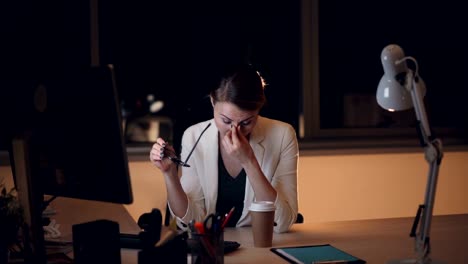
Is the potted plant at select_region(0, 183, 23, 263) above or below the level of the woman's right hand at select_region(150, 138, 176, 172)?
below

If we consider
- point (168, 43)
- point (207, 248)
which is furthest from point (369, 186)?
point (207, 248)

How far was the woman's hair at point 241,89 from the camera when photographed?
203 centimetres

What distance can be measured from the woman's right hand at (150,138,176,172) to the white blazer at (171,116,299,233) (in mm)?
178

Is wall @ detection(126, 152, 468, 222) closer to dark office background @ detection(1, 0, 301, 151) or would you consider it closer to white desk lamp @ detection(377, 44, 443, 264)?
dark office background @ detection(1, 0, 301, 151)

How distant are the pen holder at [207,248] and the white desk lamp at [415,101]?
0.43m

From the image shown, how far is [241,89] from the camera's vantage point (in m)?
2.04

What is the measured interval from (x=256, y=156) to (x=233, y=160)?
0.34 ft

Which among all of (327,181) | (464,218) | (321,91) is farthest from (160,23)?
(464,218)

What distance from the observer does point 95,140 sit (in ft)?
4.28

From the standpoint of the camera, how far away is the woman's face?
79.9 inches

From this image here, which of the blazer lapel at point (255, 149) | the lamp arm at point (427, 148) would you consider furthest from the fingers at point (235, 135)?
the lamp arm at point (427, 148)

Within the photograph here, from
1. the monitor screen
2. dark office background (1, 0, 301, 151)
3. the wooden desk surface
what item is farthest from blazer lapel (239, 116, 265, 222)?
dark office background (1, 0, 301, 151)

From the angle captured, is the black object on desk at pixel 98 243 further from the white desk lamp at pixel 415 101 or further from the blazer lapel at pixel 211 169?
the blazer lapel at pixel 211 169

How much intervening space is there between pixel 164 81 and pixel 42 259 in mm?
2077
